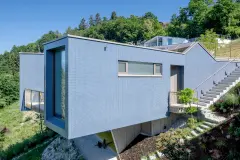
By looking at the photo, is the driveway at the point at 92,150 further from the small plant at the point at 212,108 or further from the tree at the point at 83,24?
the tree at the point at 83,24

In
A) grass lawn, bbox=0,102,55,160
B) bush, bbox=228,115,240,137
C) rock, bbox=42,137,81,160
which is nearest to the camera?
bush, bbox=228,115,240,137

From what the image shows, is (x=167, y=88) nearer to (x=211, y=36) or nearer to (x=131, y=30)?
(x=211, y=36)

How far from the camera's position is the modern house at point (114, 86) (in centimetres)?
676

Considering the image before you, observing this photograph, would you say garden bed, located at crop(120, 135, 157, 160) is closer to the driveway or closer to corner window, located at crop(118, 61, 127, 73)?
the driveway

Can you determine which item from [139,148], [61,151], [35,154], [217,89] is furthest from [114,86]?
[35,154]

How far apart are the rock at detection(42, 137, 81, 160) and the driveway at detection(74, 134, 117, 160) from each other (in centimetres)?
37

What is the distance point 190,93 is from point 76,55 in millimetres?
6390

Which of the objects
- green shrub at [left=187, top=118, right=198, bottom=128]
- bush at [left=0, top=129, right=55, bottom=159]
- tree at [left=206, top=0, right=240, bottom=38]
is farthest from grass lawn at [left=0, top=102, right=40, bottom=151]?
tree at [left=206, top=0, right=240, bottom=38]

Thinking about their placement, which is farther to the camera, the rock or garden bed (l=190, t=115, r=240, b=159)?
the rock

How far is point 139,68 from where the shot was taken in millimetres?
8859

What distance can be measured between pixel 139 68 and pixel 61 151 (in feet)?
25.1

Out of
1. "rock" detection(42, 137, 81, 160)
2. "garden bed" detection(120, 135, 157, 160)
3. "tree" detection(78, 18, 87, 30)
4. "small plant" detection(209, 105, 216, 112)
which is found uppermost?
"tree" detection(78, 18, 87, 30)

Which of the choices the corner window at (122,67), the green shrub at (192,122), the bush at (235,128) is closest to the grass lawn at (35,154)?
the corner window at (122,67)

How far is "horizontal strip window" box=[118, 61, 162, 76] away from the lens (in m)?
8.25
